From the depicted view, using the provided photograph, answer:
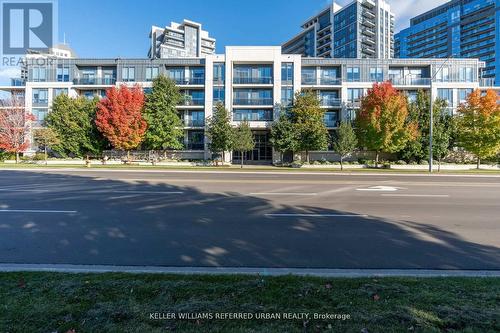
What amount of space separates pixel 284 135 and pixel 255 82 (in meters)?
11.4

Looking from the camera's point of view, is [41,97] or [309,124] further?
[41,97]

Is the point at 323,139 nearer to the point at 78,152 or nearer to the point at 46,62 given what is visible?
the point at 78,152

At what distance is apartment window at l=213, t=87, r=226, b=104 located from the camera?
1630 inches

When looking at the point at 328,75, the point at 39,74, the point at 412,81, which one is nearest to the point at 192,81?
the point at 328,75

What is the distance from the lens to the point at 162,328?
9.15 feet

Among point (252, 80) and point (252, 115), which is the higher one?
point (252, 80)

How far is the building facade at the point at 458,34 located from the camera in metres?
96.2

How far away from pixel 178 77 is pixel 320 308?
150ft

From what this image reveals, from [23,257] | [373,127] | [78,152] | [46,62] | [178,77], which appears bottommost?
[23,257]

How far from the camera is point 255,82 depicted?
4147 cm

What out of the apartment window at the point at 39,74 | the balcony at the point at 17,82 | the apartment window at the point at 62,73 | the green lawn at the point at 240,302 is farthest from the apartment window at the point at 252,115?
the balcony at the point at 17,82

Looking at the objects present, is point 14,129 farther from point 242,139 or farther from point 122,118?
point 242,139

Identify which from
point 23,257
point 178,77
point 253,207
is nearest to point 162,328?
point 23,257

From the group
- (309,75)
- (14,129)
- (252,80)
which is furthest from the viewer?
(309,75)
